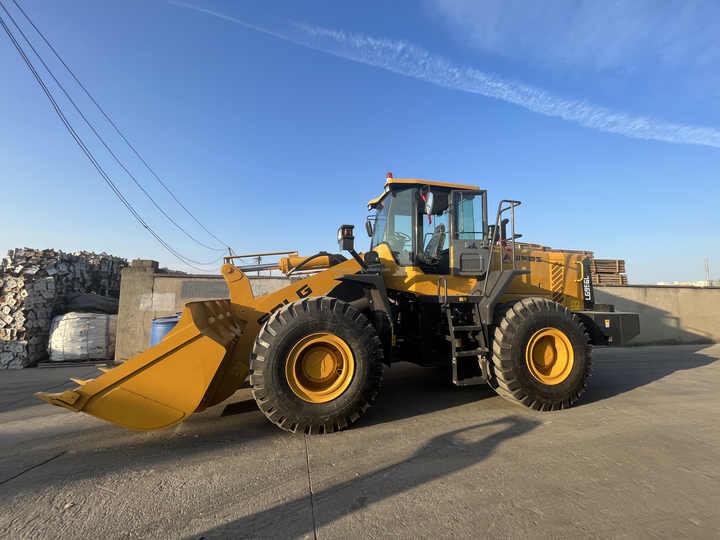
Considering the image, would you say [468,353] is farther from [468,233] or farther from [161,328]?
[161,328]

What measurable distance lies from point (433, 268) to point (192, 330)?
10.6 ft

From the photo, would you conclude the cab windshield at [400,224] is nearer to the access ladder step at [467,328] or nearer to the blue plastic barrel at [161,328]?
the access ladder step at [467,328]

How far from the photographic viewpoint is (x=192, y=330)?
355 centimetres

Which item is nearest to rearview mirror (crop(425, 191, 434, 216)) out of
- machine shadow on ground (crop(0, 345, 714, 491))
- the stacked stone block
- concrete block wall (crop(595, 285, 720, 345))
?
machine shadow on ground (crop(0, 345, 714, 491))

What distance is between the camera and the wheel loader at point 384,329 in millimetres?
3460

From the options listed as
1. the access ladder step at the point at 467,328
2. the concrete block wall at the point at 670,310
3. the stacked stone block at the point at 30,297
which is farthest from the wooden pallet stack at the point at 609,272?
the stacked stone block at the point at 30,297

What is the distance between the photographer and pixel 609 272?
13.3 m

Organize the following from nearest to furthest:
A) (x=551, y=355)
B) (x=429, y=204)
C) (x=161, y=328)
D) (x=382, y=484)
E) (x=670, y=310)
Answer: (x=382, y=484) < (x=551, y=355) < (x=429, y=204) < (x=161, y=328) < (x=670, y=310)

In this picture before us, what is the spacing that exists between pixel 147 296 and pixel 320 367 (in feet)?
26.0

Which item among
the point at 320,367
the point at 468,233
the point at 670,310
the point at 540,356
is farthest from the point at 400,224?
the point at 670,310

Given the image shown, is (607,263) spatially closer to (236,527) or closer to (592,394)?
(592,394)

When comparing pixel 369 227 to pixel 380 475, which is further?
pixel 369 227

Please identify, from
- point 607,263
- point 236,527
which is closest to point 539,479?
point 236,527

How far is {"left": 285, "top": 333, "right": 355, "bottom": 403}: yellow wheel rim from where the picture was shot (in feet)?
12.5
